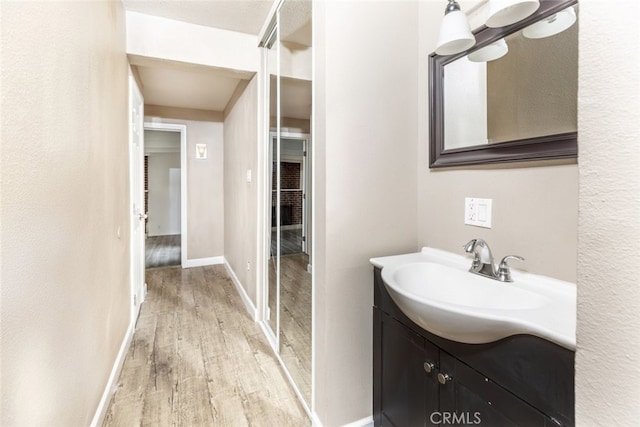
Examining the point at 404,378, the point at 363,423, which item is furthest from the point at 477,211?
the point at 363,423

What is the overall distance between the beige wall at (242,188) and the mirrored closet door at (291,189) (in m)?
0.38

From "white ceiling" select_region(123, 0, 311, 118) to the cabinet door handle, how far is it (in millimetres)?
1364

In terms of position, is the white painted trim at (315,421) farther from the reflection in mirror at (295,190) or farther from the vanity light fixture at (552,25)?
the vanity light fixture at (552,25)

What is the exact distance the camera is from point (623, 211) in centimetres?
39

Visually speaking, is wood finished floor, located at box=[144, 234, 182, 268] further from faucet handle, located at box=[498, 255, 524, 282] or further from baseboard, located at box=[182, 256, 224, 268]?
faucet handle, located at box=[498, 255, 524, 282]

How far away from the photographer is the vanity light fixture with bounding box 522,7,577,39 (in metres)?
0.98

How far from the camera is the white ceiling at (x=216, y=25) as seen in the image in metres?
1.81

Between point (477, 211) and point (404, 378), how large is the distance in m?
0.77

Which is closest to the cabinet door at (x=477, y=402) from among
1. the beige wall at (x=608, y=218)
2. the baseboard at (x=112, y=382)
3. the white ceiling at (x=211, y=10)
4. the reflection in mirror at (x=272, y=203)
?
the beige wall at (x=608, y=218)

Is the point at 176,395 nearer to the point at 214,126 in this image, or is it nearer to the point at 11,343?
the point at 11,343

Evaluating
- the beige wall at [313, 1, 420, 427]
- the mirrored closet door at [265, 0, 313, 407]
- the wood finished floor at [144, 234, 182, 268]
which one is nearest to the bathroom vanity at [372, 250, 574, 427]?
the beige wall at [313, 1, 420, 427]

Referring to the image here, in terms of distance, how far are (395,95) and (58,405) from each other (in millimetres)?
1929

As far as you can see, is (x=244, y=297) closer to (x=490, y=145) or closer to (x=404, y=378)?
(x=404, y=378)

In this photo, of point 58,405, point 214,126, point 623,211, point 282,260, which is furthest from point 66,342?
point 214,126
